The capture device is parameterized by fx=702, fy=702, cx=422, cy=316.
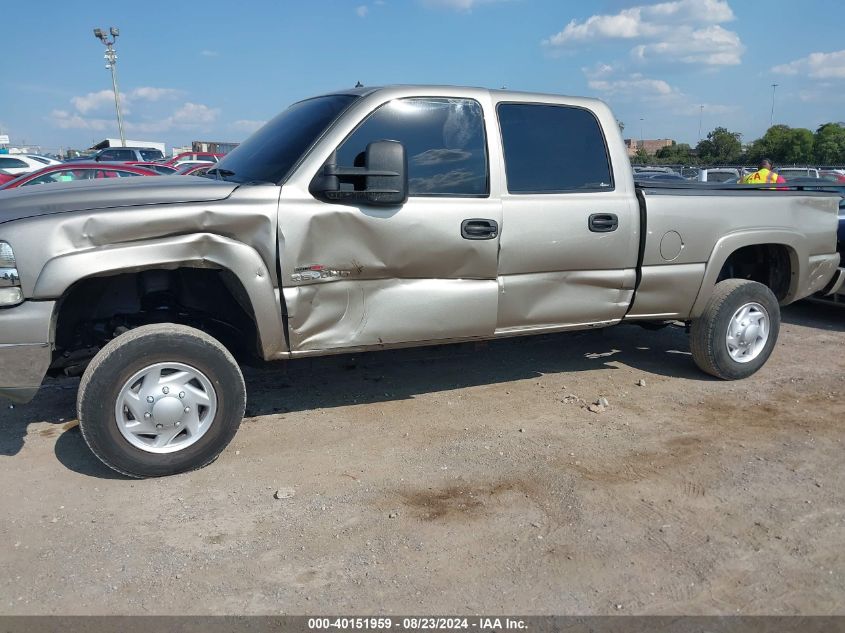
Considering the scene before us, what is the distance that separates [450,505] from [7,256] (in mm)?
2418

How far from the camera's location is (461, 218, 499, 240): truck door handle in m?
4.16

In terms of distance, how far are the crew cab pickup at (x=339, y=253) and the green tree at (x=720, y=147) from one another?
42199mm

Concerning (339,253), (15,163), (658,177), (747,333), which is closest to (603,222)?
(747,333)

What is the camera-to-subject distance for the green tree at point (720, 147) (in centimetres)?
4372

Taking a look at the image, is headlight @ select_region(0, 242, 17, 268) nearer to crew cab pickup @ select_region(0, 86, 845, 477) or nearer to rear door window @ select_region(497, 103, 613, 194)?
crew cab pickup @ select_region(0, 86, 845, 477)

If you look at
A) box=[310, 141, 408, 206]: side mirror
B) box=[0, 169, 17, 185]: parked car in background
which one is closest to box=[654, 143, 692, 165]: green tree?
box=[0, 169, 17, 185]: parked car in background

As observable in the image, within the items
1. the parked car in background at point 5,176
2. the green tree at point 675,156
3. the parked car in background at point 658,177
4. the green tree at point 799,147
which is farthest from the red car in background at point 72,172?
the green tree at point 799,147

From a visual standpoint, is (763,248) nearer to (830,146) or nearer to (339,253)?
(339,253)

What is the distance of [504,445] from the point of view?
4207mm

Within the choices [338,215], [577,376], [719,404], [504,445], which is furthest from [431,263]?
[719,404]

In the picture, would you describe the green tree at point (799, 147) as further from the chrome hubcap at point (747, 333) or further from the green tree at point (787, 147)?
the chrome hubcap at point (747, 333)

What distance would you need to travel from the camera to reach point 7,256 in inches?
129

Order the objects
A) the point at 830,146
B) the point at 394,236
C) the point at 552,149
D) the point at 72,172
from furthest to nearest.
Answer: the point at 830,146
the point at 72,172
the point at 552,149
the point at 394,236

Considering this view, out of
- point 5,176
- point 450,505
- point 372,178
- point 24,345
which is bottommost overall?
point 450,505
